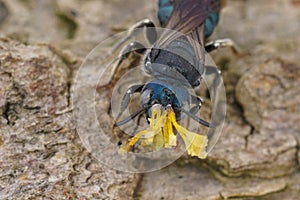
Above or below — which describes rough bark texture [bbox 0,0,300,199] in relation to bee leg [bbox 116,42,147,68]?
below

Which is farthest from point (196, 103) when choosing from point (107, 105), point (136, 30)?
point (136, 30)

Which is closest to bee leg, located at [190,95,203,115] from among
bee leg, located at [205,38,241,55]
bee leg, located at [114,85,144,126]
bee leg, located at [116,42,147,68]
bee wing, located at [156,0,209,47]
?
bee leg, located at [114,85,144,126]

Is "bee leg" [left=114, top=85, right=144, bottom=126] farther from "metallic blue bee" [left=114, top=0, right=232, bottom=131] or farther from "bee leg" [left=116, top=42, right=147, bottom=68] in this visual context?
"bee leg" [left=116, top=42, right=147, bottom=68]

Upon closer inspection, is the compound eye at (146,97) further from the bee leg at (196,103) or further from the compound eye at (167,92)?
the bee leg at (196,103)

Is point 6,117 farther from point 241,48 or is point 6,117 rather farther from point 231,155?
point 241,48

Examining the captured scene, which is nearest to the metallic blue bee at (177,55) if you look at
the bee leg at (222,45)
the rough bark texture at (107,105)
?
the bee leg at (222,45)

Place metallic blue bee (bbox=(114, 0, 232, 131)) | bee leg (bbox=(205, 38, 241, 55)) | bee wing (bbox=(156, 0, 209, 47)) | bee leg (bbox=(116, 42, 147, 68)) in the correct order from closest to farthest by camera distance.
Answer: metallic blue bee (bbox=(114, 0, 232, 131))
bee wing (bbox=(156, 0, 209, 47))
bee leg (bbox=(116, 42, 147, 68))
bee leg (bbox=(205, 38, 241, 55))

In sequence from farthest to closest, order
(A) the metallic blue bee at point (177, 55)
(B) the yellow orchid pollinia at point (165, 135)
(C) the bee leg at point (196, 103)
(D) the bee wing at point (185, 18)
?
1. (D) the bee wing at point (185, 18)
2. (C) the bee leg at point (196, 103)
3. (A) the metallic blue bee at point (177, 55)
4. (B) the yellow orchid pollinia at point (165, 135)
